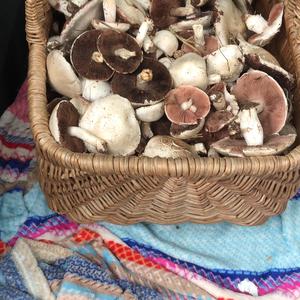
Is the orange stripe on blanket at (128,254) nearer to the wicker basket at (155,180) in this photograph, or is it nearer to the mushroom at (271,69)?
the wicker basket at (155,180)

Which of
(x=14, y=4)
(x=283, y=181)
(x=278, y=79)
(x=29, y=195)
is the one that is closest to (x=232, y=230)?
(x=283, y=181)

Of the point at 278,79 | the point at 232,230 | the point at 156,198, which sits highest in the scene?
the point at 278,79

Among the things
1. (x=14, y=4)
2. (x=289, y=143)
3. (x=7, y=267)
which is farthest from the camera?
(x=14, y=4)

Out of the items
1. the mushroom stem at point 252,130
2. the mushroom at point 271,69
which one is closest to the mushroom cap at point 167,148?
the mushroom stem at point 252,130

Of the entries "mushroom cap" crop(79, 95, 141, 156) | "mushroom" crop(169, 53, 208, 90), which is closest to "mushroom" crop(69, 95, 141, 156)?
"mushroom cap" crop(79, 95, 141, 156)

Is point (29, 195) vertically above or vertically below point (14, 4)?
below

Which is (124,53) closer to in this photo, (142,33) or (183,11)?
(142,33)

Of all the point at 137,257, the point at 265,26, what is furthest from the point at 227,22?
the point at 137,257

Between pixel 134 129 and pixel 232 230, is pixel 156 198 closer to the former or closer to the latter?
pixel 134 129
